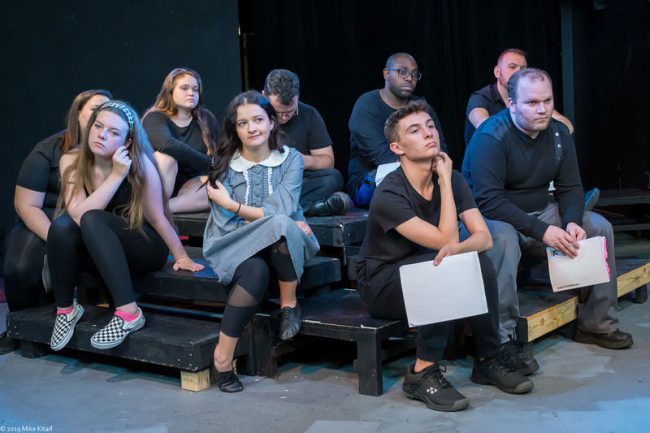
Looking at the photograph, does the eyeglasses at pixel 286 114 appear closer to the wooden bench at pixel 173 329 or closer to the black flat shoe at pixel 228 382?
the wooden bench at pixel 173 329

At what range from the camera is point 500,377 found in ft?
11.0

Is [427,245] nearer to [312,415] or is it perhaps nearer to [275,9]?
[312,415]

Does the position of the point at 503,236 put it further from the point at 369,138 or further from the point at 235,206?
the point at 369,138

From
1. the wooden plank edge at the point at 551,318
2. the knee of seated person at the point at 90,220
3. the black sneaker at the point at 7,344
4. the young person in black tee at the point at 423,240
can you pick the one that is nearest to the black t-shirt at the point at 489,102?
the wooden plank edge at the point at 551,318

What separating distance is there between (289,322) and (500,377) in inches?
31.8

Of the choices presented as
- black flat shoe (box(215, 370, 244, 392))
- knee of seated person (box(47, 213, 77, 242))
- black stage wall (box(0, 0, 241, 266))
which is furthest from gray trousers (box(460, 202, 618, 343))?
black stage wall (box(0, 0, 241, 266))

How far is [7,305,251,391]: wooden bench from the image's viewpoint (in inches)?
140

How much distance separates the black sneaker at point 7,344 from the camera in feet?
13.9

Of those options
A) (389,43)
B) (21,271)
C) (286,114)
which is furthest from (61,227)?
(389,43)

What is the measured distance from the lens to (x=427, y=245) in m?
3.29

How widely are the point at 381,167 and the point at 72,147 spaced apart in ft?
4.80

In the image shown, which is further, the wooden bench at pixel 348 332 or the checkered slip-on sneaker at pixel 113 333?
the checkered slip-on sneaker at pixel 113 333

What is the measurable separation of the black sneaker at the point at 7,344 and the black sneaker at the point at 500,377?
2.14 meters

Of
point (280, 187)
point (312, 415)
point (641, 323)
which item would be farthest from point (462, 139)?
point (312, 415)
